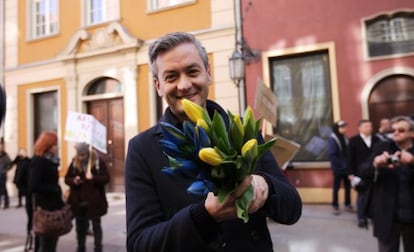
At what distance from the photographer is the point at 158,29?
1144 centimetres

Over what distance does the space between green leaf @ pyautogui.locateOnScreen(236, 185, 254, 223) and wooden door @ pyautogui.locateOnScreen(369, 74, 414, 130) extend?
339 inches

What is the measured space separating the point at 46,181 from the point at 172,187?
389cm

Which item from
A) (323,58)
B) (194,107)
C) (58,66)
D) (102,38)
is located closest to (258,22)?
(323,58)

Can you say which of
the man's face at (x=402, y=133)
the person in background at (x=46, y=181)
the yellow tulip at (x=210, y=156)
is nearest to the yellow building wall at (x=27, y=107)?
the person in background at (x=46, y=181)

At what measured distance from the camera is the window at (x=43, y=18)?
1339 centimetres

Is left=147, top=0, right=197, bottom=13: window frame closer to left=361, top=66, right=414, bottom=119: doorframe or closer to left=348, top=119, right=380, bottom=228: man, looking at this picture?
left=361, top=66, right=414, bottom=119: doorframe

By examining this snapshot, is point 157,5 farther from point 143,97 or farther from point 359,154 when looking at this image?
point 359,154

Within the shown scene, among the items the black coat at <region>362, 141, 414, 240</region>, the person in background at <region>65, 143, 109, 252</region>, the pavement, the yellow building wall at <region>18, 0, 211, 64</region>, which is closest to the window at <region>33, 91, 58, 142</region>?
the yellow building wall at <region>18, 0, 211, 64</region>

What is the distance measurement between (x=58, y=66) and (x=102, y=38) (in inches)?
75.3

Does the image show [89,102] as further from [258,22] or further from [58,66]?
[258,22]

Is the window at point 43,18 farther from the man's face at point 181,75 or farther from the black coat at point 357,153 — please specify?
the man's face at point 181,75

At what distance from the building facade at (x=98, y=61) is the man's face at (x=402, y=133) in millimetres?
6597

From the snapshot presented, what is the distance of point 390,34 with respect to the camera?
8.77 m

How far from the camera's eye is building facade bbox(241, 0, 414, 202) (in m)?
8.70
